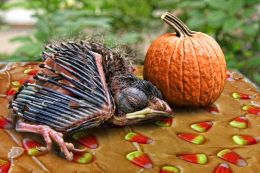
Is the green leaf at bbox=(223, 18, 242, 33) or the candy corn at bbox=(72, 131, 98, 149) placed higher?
the green leaf at bbox=(223, 18, 242, 33)

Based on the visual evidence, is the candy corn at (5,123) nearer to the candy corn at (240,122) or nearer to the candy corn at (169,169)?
the candy corn at (169,169)

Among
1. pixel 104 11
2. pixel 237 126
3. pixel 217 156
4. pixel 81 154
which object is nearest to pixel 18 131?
pixel 81 154

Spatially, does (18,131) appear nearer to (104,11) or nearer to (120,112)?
(120,112)

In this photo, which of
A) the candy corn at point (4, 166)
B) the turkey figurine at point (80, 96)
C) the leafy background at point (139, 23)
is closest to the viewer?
the candy corn at point (4, 166)

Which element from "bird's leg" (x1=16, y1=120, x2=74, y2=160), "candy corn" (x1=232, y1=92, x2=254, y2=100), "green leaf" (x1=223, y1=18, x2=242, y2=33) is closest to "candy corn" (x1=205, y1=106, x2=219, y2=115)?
"candy corn" (x1=232, y1=92, x2=254, y2=100)

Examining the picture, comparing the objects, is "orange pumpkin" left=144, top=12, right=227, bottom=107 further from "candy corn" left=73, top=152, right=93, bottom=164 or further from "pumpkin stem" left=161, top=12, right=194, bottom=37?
"candy corn" left=73, top=152, right=93, bottom=164

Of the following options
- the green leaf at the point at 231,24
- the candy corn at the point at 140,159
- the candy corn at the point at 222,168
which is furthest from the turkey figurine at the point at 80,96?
the green leaf at the point at 231,24

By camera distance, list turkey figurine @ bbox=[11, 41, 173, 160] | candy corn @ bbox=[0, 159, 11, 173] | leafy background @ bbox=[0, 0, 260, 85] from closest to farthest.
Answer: candy corn @ bbox=[0, 159, 11, 173]
turkey figurine @ bbox=[11, 41, 173, 160]
leafy background @ bbox=[0, 0, 260, 85]
